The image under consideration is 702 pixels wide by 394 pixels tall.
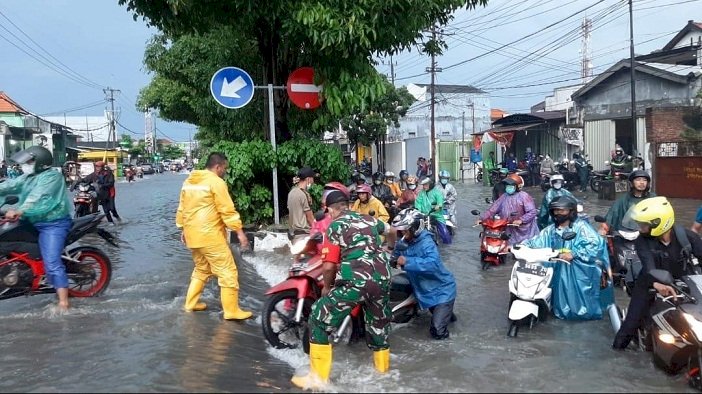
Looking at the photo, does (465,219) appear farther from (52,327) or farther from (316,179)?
(52,327)

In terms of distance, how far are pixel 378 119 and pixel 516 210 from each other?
60.5 feet

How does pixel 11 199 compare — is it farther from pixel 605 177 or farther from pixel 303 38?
pixel 605 177

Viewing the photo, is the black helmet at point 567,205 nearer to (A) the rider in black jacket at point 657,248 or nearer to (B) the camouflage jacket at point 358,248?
(A) the rider in black jacket at point 657,248

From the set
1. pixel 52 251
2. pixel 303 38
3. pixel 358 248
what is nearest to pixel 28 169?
pixel 52 251

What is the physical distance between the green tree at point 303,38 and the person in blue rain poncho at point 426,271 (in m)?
3.43

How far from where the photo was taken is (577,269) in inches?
248

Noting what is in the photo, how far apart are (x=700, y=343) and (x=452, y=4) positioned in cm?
643

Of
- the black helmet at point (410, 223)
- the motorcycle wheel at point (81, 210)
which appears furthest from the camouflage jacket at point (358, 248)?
the motorcycle wheel at point (81, 210)

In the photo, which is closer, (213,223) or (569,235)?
(569,235)

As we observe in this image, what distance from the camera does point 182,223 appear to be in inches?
242

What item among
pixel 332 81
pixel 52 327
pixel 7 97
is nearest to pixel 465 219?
pixel 332 81

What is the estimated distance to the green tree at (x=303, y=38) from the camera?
840 centimetres

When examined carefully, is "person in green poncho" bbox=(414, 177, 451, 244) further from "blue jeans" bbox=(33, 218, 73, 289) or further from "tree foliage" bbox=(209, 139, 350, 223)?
"blue jeans" bbox=(33, 218, 73, 289)

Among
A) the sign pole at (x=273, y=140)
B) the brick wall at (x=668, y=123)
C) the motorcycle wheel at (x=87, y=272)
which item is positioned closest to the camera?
the motorcycle wheel at (x=87, y=272)
